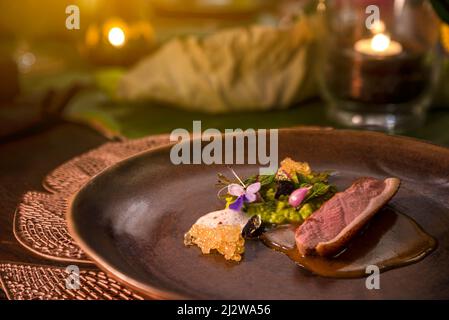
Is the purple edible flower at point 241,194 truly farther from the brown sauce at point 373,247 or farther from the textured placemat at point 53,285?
the textured placemat at point 53,285

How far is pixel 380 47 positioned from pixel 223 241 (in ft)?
3.68

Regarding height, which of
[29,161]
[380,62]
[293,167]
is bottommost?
[29,161]

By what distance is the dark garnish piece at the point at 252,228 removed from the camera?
3.61 feet

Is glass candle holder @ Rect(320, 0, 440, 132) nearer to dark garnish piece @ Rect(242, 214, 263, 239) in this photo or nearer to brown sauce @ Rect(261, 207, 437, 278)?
brown sauce @ Rect(261, 207, 437, 278)

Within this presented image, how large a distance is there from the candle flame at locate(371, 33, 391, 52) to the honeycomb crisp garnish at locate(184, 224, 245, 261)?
1064 mm

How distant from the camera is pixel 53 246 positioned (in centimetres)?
112

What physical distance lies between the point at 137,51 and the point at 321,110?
2.56 ft

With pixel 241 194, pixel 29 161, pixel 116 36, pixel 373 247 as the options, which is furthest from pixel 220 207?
pixel 116 36

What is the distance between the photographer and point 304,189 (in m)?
1.17

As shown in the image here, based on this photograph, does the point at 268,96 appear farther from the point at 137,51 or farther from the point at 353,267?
the point at 353,267

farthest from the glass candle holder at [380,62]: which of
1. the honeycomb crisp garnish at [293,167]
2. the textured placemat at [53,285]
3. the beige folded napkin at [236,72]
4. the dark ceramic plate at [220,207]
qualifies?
the textured placemat at [53,285]

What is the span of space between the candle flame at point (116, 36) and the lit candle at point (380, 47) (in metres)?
0.92

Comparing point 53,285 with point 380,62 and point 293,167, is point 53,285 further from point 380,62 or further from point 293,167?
point 380,62

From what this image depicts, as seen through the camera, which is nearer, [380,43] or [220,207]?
[220,207]
